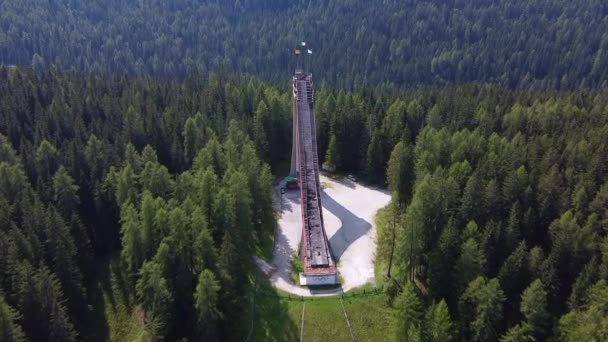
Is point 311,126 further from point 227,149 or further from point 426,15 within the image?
point 426,15

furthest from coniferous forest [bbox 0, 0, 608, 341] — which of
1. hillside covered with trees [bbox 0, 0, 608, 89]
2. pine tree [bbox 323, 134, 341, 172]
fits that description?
hillside covered with trees [bbox 0, 0, 608, 89]

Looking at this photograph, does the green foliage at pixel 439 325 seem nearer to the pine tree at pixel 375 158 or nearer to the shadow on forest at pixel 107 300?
the shadow on forest at pixel 107 300

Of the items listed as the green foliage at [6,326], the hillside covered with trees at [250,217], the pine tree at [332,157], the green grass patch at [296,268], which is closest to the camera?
the green foliage at [6,326]

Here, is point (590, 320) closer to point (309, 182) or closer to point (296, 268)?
point (296, 268)

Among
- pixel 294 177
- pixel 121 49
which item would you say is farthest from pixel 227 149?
pixel 121 49

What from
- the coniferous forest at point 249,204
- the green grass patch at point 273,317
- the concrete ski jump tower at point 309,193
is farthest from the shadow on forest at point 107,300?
the concrete ski jump tower at point 309,193

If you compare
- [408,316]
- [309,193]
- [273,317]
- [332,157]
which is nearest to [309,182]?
[309,193]
